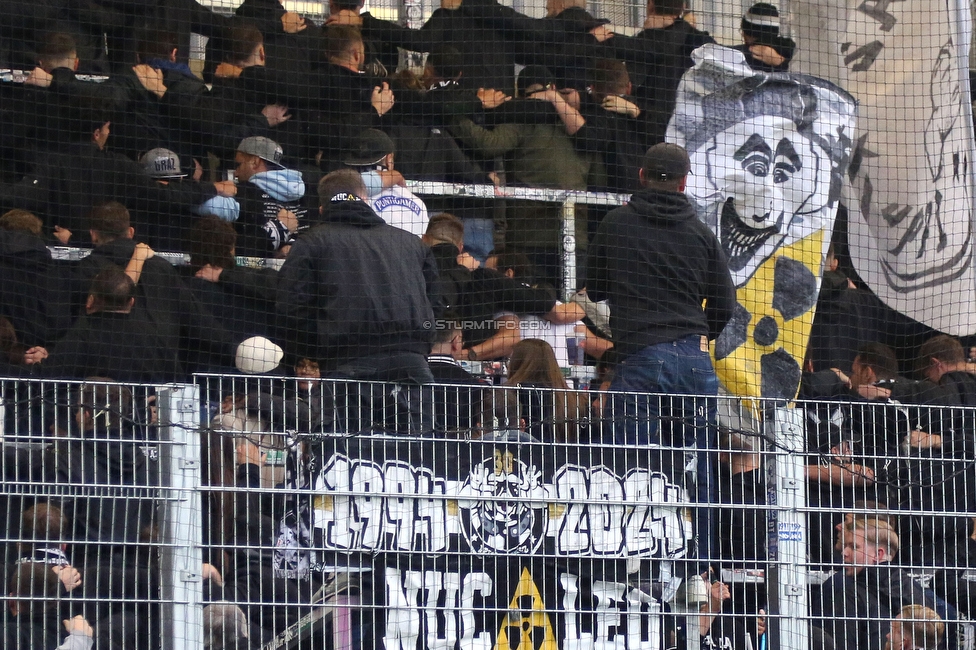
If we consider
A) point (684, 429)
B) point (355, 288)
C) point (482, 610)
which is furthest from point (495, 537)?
point (355, 288)

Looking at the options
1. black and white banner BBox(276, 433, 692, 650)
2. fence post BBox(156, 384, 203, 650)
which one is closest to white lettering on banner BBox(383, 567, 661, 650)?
black and white banner BBox(276, 433, 692, 650)

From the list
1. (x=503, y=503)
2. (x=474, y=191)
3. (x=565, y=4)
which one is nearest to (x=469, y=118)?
(x=474, y=191)

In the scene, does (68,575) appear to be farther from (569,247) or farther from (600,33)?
(600,33)

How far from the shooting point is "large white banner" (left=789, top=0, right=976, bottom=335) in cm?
803

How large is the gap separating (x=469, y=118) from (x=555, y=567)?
3397mm

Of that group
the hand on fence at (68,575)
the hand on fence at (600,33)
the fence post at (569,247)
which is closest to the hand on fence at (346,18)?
the hand on fence at (600,33)

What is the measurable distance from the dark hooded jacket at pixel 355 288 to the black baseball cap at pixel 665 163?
3.73 ft

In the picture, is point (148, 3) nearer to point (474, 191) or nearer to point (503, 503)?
point (474, 191)

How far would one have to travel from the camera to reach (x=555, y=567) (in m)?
4.91

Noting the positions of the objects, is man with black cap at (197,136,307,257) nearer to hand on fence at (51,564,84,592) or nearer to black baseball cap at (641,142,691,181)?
black baseball cap at (641,142,691,181)

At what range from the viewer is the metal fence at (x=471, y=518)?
4.66 meters

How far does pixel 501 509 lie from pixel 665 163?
7.88 ft

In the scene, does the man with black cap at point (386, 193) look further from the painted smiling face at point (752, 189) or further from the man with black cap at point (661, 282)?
the painted smiling face at point (752, 189)

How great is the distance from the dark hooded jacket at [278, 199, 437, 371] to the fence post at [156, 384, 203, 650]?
165 centimetres
